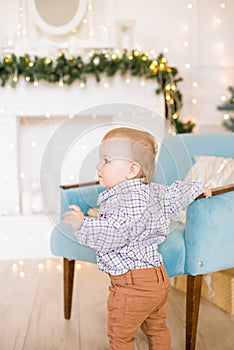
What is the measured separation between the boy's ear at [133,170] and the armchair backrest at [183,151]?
177mm

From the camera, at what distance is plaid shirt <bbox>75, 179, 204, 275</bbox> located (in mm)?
1381

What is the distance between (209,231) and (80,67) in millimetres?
2063

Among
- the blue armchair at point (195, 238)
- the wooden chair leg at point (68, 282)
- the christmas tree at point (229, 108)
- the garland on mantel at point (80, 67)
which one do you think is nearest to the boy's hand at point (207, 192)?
the blue armchair at point (195, 238)

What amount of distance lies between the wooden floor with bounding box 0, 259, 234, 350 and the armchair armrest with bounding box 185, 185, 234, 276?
358 mm

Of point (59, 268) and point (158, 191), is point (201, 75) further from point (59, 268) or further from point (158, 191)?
point (158, 191)

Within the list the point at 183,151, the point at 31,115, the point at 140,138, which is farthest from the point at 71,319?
the point at 31,115

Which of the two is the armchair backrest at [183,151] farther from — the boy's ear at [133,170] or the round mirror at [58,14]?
the round mirror at [58,14]

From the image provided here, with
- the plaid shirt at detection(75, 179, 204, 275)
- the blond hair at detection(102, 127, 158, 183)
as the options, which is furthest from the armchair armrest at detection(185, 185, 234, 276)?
the blond hair at detection(102, 127, 158, 183)

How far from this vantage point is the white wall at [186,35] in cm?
383

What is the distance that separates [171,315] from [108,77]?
197 centimetres

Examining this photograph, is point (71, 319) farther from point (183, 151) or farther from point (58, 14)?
point (58, 14)

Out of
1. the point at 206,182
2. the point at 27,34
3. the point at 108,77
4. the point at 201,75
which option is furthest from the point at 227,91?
the point at 206,182

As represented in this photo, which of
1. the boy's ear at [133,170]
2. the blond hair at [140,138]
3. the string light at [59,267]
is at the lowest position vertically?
the string light at [59,267]

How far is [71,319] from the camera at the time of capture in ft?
7.43
